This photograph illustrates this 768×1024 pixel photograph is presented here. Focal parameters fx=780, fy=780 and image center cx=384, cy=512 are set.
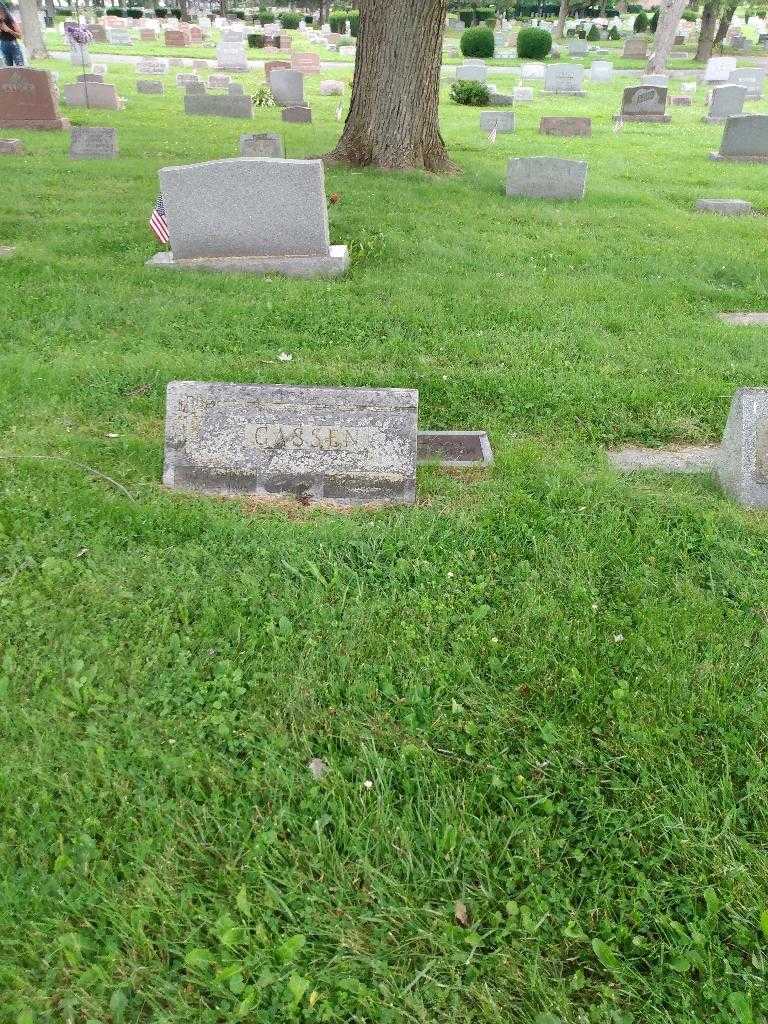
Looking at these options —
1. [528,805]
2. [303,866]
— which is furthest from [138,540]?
[528,805]

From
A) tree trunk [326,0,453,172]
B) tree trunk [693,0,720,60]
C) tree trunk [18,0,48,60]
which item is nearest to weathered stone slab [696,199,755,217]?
tree trunk [326,0,453,172]

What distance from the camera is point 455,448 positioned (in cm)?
473

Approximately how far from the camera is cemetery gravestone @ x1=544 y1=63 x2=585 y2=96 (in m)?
27.4

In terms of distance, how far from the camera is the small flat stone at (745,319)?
6916 mm

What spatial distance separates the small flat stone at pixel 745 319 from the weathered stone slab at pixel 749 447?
3144 mm

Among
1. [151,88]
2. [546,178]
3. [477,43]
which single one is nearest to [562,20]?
[477,43]

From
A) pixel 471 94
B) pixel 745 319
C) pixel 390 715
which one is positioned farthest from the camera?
pixel 471 94

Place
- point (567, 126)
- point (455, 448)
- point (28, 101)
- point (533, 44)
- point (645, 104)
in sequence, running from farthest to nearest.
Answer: point (533, 44), point (645, 104), point (567, 126), point (28, 101), point (455, 448)

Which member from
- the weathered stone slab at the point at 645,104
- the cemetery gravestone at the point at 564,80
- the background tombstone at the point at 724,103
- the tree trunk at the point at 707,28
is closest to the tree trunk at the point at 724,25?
the tree trunk at the point at 707,28

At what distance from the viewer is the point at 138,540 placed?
380 cm

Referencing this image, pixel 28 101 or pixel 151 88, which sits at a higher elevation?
pixel 28 101

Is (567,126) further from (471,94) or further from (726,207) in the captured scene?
(726,207)

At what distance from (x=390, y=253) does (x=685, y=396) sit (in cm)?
412

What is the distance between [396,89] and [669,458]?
871cm
